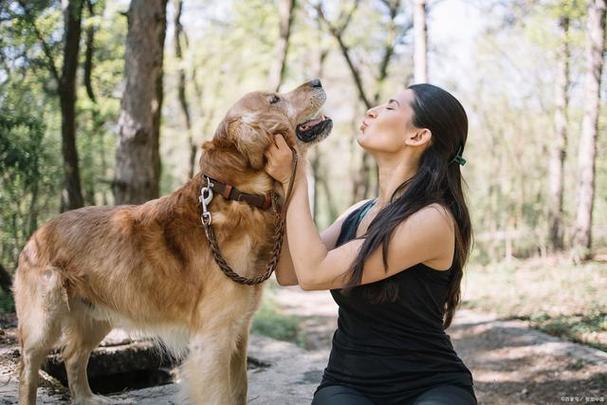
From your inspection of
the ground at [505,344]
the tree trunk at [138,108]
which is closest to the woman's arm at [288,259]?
the ground at [505,344]

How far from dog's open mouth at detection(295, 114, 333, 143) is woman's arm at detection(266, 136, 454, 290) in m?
0.74

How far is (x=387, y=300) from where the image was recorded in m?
2.43

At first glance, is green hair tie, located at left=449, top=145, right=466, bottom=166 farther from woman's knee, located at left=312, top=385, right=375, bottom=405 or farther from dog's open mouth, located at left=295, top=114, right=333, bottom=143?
woman's knee, located at left=312, top=385, right=375, bottom=405

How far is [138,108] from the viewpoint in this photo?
221 inches

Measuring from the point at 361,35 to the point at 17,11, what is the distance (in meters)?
12.8

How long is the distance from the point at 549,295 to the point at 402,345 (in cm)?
649

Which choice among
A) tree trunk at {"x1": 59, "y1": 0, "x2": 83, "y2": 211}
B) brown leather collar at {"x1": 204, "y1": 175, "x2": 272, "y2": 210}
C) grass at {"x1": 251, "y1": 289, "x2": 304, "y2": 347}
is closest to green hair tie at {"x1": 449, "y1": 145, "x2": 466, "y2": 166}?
brown leather collar at {"x1": 204, "y1": 175, "x2": 272, "y2": 210}

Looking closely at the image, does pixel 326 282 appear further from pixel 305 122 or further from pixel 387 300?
pixel 305 122

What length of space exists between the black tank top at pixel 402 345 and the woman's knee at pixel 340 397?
4 cm

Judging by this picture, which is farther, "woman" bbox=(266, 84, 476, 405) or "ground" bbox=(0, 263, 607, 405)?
"ground" bbox=(0, 263, 607, 405)

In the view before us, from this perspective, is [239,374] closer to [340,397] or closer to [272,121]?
[340,397]

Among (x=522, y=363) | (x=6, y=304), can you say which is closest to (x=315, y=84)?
(x=6, y=304)

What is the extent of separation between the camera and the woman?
2352 mm

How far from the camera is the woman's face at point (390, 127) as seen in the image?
2572mm
